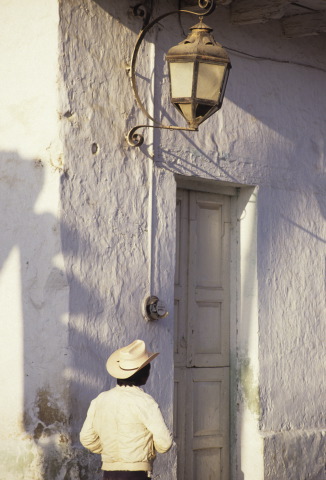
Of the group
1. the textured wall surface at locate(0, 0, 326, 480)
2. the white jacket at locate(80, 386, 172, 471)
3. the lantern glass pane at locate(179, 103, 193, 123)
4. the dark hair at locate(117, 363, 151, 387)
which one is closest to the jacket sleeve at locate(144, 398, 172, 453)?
the white jacket at locate(80, 386, 172, 471)

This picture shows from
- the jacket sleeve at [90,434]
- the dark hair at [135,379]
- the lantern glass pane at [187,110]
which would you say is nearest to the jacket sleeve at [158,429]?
the dark hair at [135,379]

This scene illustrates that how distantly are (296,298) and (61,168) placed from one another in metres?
2.67

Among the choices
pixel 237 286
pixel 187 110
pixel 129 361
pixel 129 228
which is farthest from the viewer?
pixel 237 286

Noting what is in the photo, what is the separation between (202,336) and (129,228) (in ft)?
4.22

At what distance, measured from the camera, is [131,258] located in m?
6.96

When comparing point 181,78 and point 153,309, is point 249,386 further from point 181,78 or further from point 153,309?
point 181,78

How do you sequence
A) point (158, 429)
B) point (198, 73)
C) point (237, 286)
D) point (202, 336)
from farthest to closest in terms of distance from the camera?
point (237, 286) < point (202, 336) < point (198, 73) < point (158, 429)

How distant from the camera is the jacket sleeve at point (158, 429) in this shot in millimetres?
4859

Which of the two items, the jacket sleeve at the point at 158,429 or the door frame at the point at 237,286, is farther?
the door frame at the point at 237,286

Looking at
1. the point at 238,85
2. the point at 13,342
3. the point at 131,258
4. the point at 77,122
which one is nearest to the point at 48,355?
the point at 13,342

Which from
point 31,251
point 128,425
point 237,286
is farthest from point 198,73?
point 128,425

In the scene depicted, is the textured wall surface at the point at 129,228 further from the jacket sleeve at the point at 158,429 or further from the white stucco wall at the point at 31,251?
the jacket sleeve at the point at 158,429

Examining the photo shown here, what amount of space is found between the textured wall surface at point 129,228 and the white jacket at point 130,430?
4.76ft

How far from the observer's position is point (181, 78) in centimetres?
649
